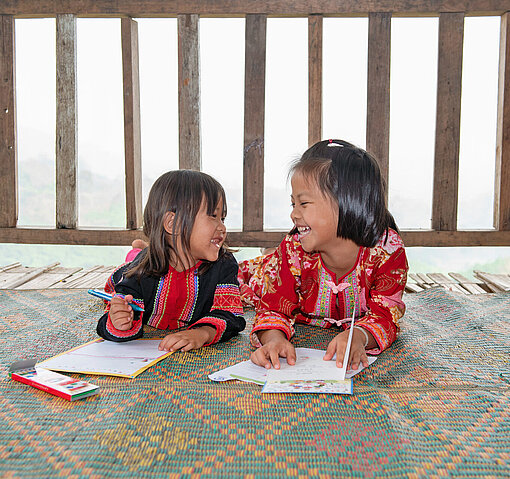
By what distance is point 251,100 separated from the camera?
3340 millimetres

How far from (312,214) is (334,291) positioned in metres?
0.33

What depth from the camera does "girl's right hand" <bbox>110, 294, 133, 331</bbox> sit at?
1.74 metres

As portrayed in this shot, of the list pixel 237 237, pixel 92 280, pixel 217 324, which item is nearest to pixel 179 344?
pixel 217 324

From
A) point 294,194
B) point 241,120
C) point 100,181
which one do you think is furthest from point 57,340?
point 100,181

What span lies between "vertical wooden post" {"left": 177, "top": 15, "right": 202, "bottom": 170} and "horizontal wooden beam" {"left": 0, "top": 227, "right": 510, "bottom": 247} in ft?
1.96

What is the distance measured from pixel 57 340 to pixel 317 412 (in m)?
1.09

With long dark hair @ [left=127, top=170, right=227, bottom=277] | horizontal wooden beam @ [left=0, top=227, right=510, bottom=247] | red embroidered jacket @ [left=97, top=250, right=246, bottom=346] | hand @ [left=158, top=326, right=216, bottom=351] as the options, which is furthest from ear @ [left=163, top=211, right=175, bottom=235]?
horizontal wooden beam @ [left=0, top=227, right=510, bottom=247]

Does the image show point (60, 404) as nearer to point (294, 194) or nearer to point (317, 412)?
point (317, 412)

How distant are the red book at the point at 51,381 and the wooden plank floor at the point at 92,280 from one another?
1.44 meters

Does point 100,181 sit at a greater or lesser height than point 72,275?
greater

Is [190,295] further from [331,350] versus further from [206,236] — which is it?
[331,350]

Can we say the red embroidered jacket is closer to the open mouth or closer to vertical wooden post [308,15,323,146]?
the open mouth

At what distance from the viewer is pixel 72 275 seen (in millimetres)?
3299

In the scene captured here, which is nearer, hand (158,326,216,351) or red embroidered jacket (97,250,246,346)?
hand (158,326,216,351)
